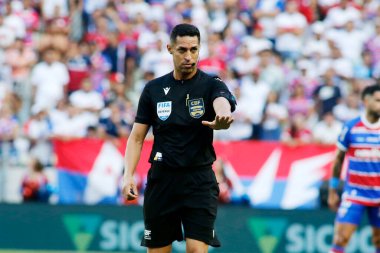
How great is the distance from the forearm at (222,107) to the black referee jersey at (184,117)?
0.51 feet

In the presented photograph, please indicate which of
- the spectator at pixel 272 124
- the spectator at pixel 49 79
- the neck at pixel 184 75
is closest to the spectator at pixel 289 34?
the spectator at pixel 272 124

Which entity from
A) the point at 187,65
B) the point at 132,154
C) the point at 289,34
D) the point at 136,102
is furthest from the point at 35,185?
the point at 187,65

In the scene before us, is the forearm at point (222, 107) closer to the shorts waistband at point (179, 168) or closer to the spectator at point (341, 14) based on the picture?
the shorts waistband at point (179, 168)

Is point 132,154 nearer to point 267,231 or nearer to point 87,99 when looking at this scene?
point 267,231

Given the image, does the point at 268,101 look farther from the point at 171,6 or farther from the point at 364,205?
the point at 364,205

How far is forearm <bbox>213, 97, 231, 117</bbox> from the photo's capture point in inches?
Answer: 294

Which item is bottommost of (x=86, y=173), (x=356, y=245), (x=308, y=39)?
(x=356, y=245)

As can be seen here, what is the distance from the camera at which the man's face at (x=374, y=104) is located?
11.1 m

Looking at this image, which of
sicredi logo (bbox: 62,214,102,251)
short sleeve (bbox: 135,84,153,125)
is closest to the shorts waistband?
short sleeve (bbox: 135,84,153,125)

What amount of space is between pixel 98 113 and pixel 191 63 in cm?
858

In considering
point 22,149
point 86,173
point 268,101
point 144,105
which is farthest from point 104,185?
point 144,105

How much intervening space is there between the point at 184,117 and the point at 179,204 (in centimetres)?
75

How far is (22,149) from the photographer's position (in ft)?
50.5

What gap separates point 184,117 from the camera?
8.14 m
